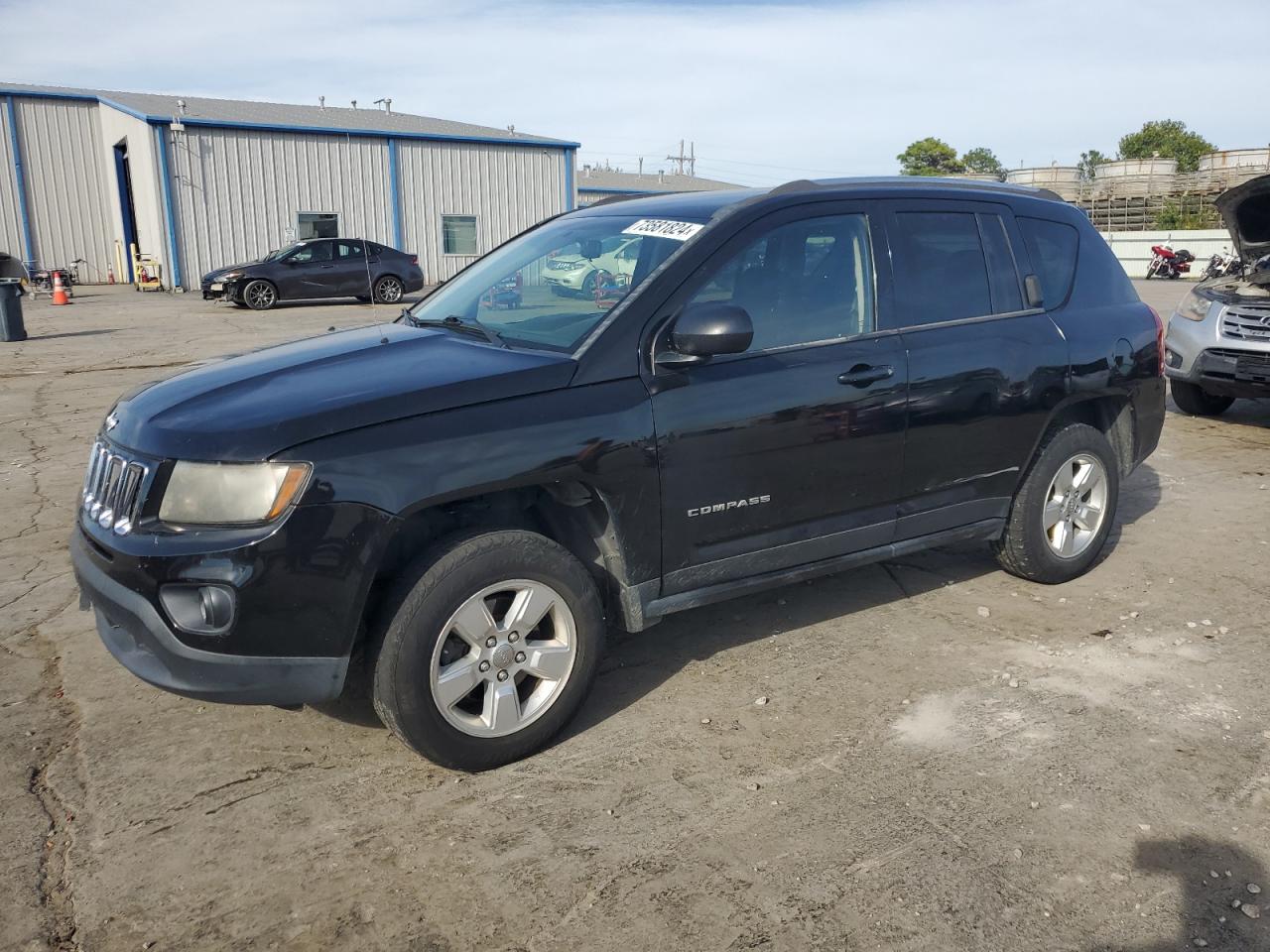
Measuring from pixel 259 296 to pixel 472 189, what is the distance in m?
11.0

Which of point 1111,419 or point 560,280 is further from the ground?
point 560,280

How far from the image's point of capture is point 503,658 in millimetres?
3332

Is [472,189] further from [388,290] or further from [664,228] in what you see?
[664,228]

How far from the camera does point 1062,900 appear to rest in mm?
2746

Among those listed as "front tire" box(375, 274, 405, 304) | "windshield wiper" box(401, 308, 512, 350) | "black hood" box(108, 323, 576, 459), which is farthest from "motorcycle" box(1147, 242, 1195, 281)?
"black hood" box(108, 323, 576, 459)

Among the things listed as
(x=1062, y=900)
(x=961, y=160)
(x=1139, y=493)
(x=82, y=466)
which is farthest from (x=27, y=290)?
(x=961, y=160)

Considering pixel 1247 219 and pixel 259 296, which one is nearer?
pixel 1247 219

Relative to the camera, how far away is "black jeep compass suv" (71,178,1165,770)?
9.87ft

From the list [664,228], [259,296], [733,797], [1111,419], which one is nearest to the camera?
[733,797]

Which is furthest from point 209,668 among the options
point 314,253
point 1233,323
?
point 314,253

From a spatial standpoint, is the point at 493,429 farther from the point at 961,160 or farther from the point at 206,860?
the point at 961,160

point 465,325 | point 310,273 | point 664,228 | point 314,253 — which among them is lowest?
point 310,273

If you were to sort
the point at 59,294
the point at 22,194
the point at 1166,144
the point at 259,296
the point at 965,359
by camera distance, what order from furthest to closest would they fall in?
the point at 1166,144
the point at 22,194
the point at 59,294
the point at 259,296
the point at 965,359

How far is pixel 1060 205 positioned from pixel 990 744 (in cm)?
289
